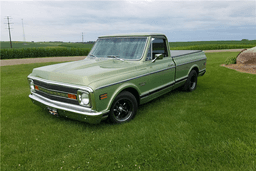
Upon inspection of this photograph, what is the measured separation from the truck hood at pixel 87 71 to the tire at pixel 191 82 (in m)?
2.78

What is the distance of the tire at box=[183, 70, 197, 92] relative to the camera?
6.27m

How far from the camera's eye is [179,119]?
4.27 m

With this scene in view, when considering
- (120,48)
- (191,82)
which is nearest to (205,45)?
(191,82)

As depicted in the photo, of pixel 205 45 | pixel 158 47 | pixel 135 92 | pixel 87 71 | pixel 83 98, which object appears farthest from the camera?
pixel 205 45

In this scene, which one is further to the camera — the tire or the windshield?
the tire

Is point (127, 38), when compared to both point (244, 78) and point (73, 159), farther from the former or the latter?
point (244, 78)

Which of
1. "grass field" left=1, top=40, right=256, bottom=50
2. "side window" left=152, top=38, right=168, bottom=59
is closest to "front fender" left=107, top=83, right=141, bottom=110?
"side window" left=152, top=38, right=168, bottom=59

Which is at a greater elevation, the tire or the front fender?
the front fender

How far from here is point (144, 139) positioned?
3.46 metres

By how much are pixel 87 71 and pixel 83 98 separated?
620 millimetres

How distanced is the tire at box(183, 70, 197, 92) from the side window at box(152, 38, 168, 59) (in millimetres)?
1545

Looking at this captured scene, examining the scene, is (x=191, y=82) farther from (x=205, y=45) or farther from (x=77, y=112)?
(x=205, y=45)

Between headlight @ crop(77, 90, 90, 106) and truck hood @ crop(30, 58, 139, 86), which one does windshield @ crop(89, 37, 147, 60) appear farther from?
headlight @ crop(77, 90, 90, 106)

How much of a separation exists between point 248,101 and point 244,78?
3708 mm
